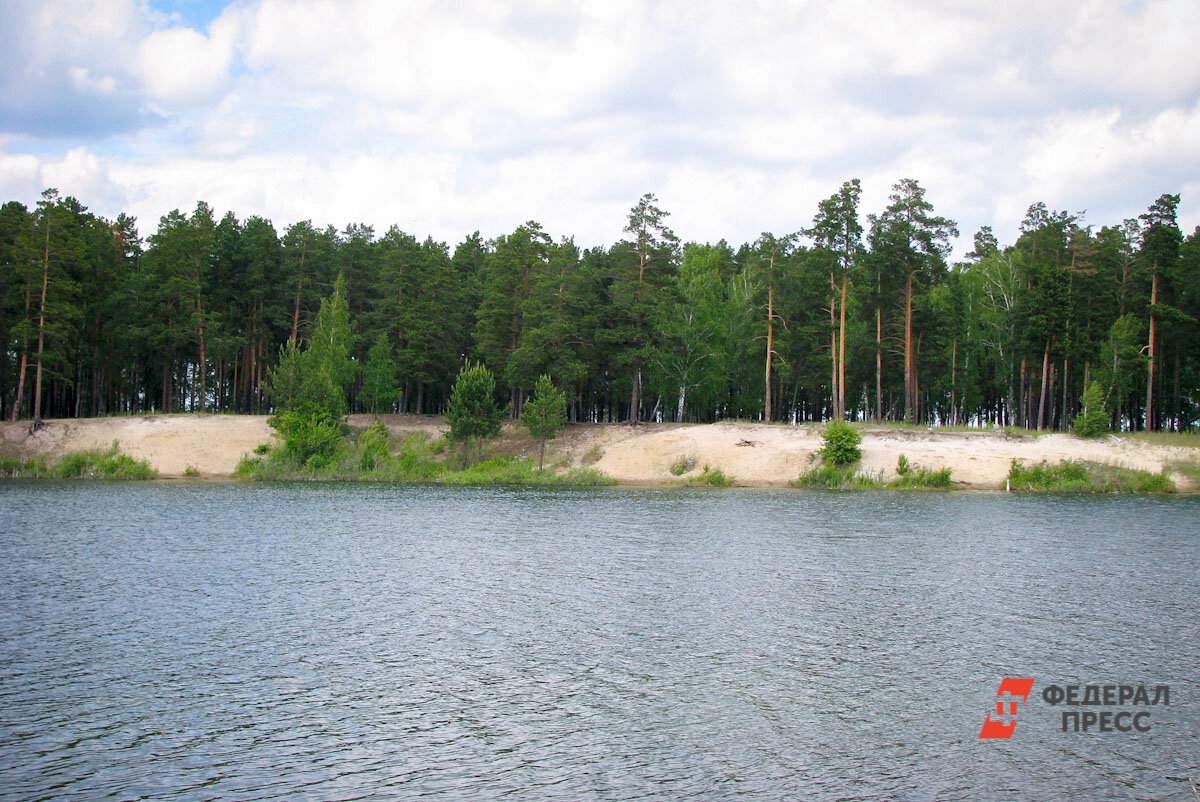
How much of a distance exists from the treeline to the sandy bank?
12.6ft

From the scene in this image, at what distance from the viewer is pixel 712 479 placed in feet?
194

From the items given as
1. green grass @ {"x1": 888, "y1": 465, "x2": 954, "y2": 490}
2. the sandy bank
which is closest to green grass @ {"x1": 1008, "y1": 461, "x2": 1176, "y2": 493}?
the sandy bank

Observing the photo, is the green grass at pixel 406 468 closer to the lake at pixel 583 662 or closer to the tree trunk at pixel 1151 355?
the lake at pixel 583 662

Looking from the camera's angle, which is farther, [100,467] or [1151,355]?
[100,467]

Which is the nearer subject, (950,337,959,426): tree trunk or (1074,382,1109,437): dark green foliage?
(1074,382,1109,437): dark green foliage

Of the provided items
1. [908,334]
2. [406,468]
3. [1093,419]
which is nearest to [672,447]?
[908,334]

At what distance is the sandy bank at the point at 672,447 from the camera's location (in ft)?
187

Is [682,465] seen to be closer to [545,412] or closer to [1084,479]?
[545,412]

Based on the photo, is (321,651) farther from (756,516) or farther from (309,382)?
(309,382)

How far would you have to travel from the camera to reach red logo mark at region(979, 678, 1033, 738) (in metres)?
12.3

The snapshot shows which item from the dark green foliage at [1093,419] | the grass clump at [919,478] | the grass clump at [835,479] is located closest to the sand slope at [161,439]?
the grass clump at [835,479]

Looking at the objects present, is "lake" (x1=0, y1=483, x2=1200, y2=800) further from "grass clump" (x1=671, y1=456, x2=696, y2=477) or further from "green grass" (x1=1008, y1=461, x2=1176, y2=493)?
"grass clump" (x1=671, y1=456, x2=696, y2=477)

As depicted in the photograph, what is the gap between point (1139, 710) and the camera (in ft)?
43.1

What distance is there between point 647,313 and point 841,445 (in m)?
21.6
